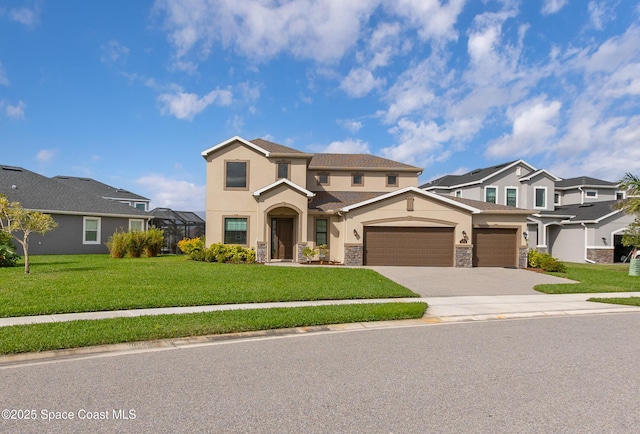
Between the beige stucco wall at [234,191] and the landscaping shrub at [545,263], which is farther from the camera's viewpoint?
the beige stucco wall at [234,191]

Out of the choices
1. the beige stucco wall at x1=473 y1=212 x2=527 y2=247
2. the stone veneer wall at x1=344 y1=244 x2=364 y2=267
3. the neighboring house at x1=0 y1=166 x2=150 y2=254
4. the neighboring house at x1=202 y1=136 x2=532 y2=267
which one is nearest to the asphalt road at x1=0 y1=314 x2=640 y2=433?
the stone veneer wall at x1=344 y1=244 x2=364 y2=267


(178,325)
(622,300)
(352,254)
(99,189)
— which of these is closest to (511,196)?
(352,254)

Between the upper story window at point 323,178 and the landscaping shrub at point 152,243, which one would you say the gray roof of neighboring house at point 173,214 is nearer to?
the landscaping shrub at point 152,243

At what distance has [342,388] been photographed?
4934mm

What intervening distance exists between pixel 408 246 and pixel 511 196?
16.0 m

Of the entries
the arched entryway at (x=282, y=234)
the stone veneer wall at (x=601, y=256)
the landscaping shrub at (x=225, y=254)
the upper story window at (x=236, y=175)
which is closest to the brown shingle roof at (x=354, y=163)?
the arched entryway at (x=282, y=234)

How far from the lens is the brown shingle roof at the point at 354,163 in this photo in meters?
26.3

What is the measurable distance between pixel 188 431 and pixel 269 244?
1883cm

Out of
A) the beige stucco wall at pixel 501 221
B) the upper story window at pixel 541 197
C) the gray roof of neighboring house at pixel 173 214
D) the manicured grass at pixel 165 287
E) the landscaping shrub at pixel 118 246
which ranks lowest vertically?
the manicured grass at pixel 165 287

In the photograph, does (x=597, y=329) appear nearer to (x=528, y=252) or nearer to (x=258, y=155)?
(x=528, y=252)

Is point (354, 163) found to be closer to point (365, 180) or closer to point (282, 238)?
point (365, 180)

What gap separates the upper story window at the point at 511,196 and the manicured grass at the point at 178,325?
85.6ft

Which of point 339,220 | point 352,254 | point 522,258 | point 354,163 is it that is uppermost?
point 354,163

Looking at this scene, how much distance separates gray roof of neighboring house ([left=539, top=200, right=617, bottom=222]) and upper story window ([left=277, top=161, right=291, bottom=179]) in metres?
20.7
